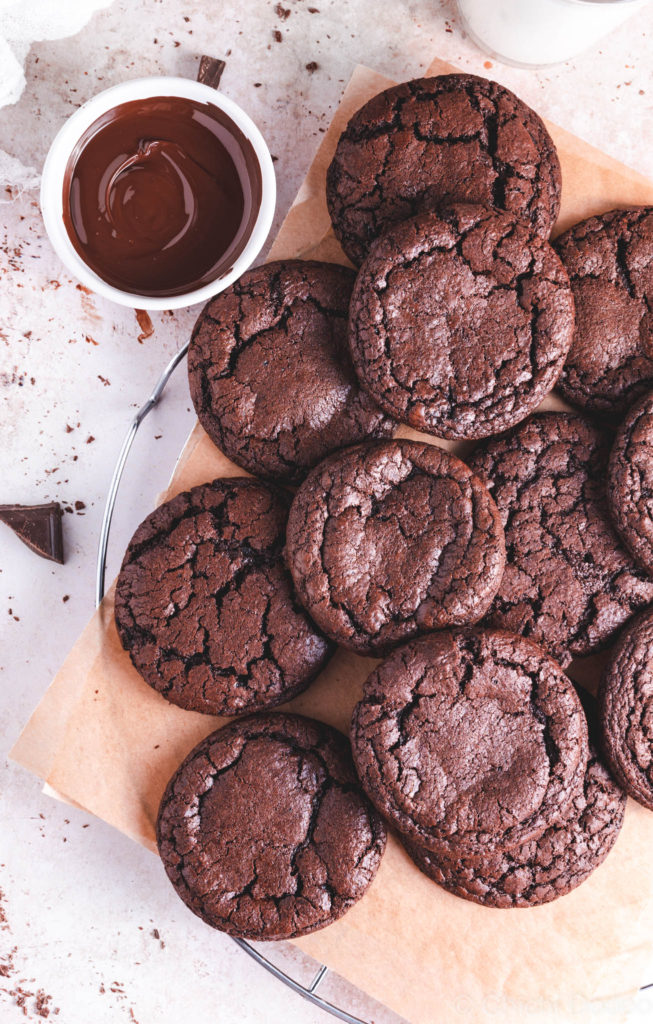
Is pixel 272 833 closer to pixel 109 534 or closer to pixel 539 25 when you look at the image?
pixel 109 534

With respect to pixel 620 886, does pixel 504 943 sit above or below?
below

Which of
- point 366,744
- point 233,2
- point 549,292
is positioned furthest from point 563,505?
point 233,2

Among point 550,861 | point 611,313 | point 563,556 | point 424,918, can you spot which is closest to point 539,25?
point 611,313

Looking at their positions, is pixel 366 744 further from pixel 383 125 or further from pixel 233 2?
pixel 233 2

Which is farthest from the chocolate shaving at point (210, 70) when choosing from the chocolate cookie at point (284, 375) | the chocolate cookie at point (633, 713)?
the chocolate cookie at point (633, 713)

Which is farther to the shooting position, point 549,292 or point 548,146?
point 548,146

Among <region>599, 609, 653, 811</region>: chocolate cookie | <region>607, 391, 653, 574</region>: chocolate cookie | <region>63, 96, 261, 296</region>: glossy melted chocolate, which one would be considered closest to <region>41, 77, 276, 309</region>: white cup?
<region>63, 96, 261, 296</region>: glossy melted chocolate

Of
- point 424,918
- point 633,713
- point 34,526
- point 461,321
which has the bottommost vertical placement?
point 424,918

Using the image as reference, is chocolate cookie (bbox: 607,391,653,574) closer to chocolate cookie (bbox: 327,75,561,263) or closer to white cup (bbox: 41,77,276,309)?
chocolate cookie (bbox: 327,75,561,263)
